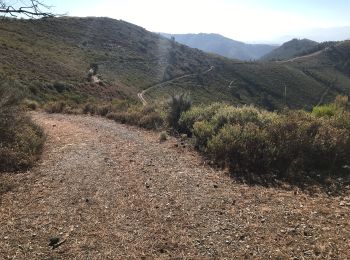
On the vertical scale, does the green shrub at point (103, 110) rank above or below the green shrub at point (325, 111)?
below

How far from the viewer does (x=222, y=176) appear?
27.1 ft

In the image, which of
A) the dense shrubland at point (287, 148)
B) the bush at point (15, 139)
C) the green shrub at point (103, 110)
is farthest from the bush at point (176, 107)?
the green shrub at point (103, 110)

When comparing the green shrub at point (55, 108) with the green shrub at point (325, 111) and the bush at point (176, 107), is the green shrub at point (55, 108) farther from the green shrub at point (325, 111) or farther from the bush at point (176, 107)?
the green shrub at point (325, 111)

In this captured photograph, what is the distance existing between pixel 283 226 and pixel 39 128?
28.0 ft

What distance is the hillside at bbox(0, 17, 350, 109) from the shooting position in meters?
41.5

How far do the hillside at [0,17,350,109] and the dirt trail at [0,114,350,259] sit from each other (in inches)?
954

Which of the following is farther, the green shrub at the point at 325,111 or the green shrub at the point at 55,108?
the green shrub at the point at 55,108

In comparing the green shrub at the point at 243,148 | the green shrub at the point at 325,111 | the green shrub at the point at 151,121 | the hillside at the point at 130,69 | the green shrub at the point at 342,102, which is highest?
the green shrub at the point at 342,102

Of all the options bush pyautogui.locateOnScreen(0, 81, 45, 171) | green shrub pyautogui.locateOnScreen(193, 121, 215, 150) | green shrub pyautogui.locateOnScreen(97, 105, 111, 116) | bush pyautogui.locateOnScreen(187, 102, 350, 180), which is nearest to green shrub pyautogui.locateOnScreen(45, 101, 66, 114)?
green shrub pyautogui.locateOnScreen(97, 105, 111, 116)

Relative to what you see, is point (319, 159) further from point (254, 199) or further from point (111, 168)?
point (111, 168)

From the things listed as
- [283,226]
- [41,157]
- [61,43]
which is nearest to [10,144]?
[41,157]

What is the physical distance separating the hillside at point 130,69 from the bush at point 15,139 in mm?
20362

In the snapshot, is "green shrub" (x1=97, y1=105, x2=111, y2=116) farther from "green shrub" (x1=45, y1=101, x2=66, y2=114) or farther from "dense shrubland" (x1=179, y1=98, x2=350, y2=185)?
"dense shrubland" (x1=179, y1=98, x2=350, y2=185)

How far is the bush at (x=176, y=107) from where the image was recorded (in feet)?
46.2
